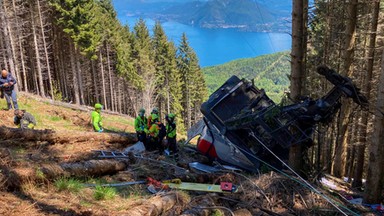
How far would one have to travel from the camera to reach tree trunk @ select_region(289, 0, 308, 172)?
7809mm

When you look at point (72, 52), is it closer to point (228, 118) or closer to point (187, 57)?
point (187, 57)

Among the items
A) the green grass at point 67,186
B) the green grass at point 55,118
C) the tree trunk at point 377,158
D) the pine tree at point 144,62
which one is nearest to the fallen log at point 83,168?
the green grass at point 67,186

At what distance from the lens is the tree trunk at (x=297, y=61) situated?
781 cm

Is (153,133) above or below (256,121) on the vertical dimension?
below

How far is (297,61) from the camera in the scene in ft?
26.6

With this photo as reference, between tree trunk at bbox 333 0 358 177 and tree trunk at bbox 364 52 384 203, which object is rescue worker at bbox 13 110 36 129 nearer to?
tree trunk at bbox 364 52 384 203

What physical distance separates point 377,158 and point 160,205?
5.68 meters

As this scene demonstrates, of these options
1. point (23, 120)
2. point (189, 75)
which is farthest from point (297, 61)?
point (189, 75)

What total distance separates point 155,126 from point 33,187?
5.58m

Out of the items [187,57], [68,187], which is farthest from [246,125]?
[187,57]

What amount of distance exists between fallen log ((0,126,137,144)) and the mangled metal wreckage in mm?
3015

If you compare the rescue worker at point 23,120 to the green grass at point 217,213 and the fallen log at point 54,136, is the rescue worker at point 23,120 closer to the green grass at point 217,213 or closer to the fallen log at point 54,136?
the fallen log at point 54,136

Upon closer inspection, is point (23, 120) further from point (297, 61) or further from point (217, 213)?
point (297, 61)

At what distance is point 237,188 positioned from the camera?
22.3 ft
